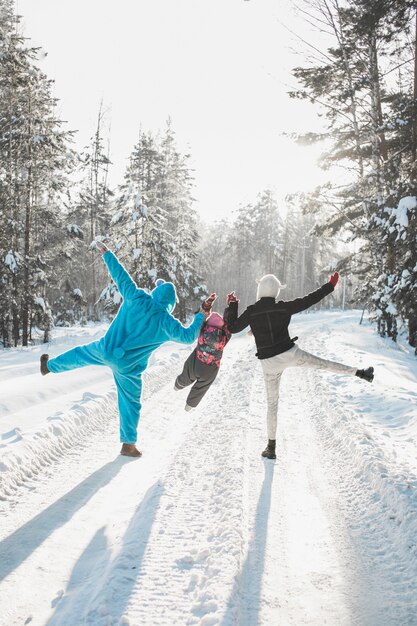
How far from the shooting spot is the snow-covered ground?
259 cm

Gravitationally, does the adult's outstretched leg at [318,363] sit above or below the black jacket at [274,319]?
below

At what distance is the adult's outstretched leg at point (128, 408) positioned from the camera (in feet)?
16.5

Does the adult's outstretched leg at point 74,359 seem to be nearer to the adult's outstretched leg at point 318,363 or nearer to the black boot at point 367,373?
the adult's outstretched leg at point 318,363

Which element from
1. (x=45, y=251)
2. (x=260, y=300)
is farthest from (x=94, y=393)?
(x=45, y=251)

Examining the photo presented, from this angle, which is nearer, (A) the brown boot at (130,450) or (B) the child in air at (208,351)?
(A) the brown boot at (130,450)

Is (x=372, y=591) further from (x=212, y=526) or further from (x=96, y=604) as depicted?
(x=96, y=604)

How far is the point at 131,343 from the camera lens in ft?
16.2

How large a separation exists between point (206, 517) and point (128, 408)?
1856mm

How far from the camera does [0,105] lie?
17.6 meters

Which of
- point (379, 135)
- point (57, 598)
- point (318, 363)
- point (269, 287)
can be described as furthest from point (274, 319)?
point (379, 135)

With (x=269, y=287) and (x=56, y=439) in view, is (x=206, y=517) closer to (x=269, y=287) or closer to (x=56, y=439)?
(x=56, y=439)

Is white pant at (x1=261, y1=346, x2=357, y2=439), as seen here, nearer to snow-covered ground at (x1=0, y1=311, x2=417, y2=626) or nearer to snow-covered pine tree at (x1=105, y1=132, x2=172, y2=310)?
snow-covered ground at (x1=0, y1=311, x2=417, y2=626)

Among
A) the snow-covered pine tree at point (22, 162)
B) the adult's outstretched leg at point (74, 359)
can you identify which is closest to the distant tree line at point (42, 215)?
the snow-covered pine tree at point (22, 162)

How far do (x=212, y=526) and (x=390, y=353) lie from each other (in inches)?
531
